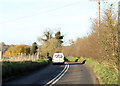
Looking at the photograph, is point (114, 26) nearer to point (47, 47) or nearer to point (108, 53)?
point (108, 53)

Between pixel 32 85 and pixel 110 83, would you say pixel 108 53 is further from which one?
pixel 32 85

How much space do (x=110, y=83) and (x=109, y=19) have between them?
12.8ft

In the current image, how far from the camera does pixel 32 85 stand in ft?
39.5

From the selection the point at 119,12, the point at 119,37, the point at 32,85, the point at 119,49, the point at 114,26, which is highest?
the point at 119,12

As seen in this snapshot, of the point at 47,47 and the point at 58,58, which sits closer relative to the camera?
the point at 58,58

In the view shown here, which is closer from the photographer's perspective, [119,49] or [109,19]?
[119,49]

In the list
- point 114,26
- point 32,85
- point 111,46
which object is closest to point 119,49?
point 111,46

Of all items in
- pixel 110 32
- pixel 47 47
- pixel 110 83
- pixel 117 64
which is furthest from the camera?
pixel 47 47

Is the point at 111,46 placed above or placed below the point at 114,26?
below

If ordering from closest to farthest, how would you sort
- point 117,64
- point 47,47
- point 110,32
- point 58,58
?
point 117,64 → point 110,32 → point 58,58 → point 47,47

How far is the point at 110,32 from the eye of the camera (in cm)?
1177

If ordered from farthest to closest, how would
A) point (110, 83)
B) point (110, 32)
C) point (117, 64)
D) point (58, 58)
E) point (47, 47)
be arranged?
point (47, 47) → point (58, 58) → point (110, 32) → point (117, 64) → point (110, 83)

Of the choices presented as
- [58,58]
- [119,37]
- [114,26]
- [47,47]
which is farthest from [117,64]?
[47,47]

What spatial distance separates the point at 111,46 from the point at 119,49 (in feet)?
2.20
